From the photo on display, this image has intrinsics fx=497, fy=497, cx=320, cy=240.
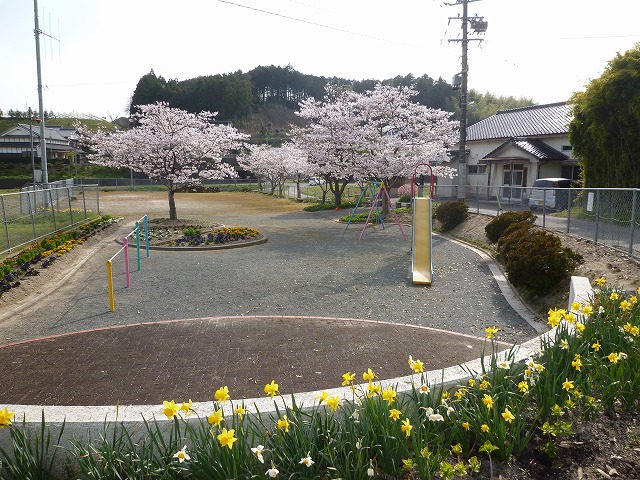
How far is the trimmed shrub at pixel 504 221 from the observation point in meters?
13.6

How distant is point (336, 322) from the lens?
709 centimetres

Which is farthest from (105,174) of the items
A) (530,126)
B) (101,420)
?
(101,420)

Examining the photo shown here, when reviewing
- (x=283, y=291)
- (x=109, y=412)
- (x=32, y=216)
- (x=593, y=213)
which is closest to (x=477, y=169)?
(x=593, y=213)

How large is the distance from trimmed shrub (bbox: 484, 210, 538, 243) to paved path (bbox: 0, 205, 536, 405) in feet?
5.24

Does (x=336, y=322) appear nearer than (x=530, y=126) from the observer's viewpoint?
Yes

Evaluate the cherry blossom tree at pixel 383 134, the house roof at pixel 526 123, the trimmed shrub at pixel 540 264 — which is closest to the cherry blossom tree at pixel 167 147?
the cherry blossom tree at pixel 383 134

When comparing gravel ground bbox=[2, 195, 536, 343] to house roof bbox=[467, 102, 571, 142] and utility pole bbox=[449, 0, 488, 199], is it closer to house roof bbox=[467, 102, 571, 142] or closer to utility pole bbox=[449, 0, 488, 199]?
utility pole bbox=[449, 0, 488, 199]

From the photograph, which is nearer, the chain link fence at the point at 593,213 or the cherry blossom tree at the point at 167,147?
the chain link fence at the point at 593,213

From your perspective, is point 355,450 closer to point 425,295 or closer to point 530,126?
point 425,295

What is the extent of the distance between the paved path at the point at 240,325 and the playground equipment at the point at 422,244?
1.05ft

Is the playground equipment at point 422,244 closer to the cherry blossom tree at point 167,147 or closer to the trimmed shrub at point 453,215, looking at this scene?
the trimmed shrub at point 453,215

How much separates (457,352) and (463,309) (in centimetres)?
277

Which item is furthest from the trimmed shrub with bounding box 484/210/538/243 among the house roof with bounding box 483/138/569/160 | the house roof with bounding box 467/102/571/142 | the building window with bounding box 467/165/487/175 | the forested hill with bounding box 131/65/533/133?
the forested hill with bounding box 131/65/533/133

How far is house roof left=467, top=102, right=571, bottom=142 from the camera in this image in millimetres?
31406
